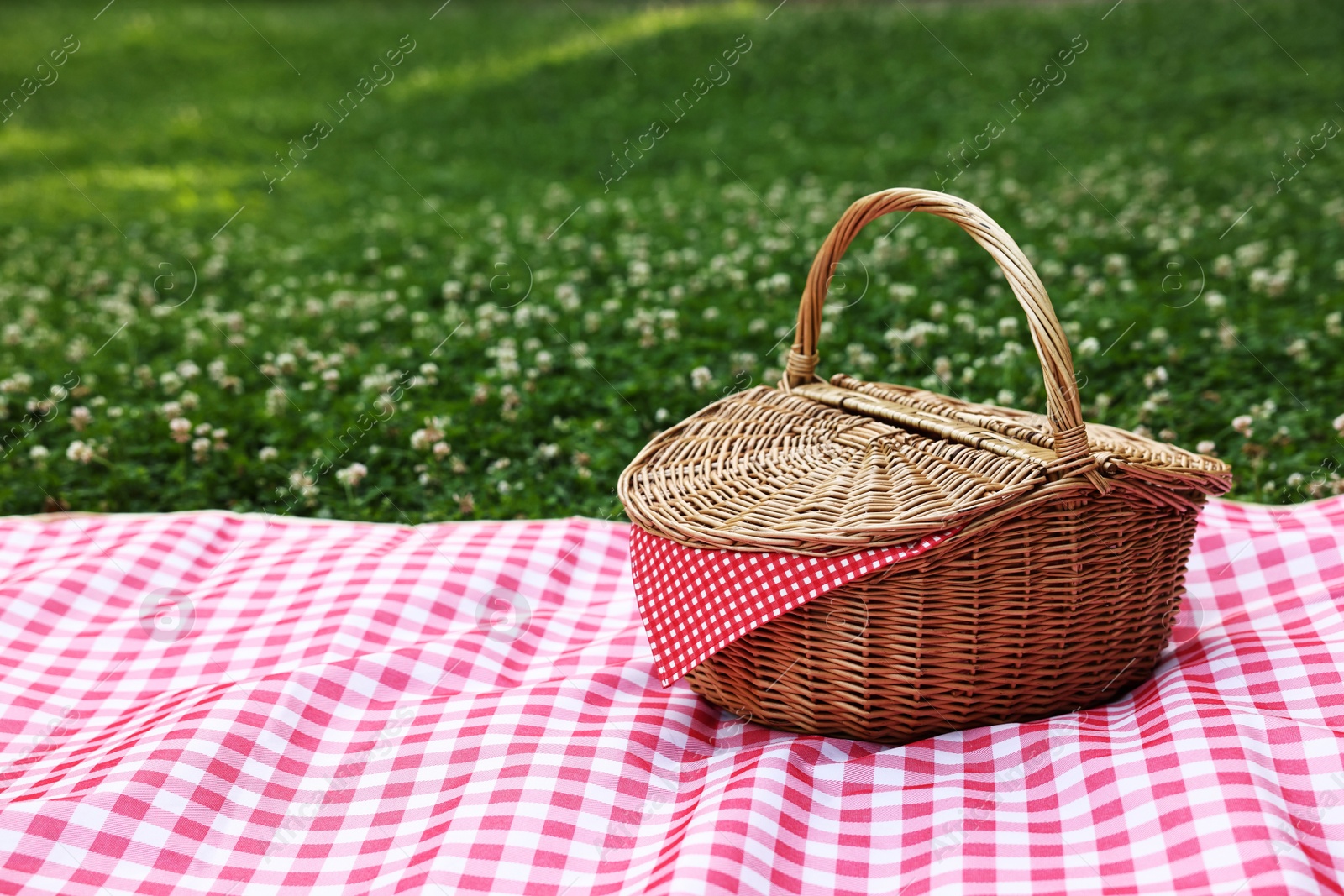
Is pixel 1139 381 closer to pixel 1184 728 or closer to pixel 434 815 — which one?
pixel 1184 728

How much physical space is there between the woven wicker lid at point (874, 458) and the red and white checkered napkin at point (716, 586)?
0.07 ft

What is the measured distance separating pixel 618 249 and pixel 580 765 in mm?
3489

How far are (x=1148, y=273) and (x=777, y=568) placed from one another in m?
3.32

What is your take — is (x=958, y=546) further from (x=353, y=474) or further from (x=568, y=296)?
(x=568, y=296)

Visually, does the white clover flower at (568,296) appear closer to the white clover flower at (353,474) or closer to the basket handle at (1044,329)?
the white clover flower at (353,474)

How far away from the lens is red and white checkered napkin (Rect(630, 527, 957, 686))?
171 cm

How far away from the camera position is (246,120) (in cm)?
861

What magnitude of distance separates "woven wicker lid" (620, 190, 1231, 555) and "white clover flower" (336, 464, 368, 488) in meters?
1.34

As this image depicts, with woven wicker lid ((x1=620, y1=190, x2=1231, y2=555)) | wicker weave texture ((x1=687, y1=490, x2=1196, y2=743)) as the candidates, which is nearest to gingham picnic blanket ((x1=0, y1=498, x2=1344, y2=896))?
wicker weave texture ((x1=687, y1=490, x2=1196, y2=743))

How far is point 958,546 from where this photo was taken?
170 centimetres

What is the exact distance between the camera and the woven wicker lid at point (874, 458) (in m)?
1.70

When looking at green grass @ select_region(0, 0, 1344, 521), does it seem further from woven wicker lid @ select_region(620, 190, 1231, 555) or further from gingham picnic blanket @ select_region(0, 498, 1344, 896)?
woven wicker lid @ select_region(620, 190, 1231, 555)

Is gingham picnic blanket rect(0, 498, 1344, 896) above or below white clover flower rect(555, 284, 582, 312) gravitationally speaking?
below

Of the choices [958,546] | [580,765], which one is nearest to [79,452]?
[580,765]
